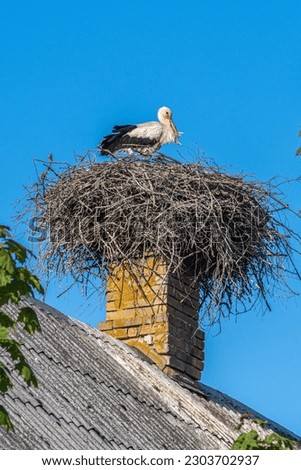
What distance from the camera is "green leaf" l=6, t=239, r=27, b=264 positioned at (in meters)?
7.46

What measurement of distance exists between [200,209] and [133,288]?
1043 millimetres

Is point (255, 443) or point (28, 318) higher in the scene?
point (255, 443)

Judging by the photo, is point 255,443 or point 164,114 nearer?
point 255,443

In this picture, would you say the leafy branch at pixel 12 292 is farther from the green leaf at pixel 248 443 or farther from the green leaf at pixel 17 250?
the green leaf at pixel 248 443

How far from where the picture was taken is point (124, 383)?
1259 cm

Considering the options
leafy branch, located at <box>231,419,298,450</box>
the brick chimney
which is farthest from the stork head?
leafy branch, located at <box>231,419,298,450</box>

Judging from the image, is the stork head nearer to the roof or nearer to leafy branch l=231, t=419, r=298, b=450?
the roof

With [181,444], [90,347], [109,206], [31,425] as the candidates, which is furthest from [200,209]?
[31,425]

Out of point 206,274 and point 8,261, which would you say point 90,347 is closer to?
point 206,274

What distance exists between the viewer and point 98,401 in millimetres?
11586

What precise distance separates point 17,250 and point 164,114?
10408mm

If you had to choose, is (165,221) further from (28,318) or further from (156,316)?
(28,318)

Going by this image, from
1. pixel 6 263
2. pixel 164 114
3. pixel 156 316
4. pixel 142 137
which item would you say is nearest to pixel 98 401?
pixel 156 316

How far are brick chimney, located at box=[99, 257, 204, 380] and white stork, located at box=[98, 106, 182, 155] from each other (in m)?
1.60
